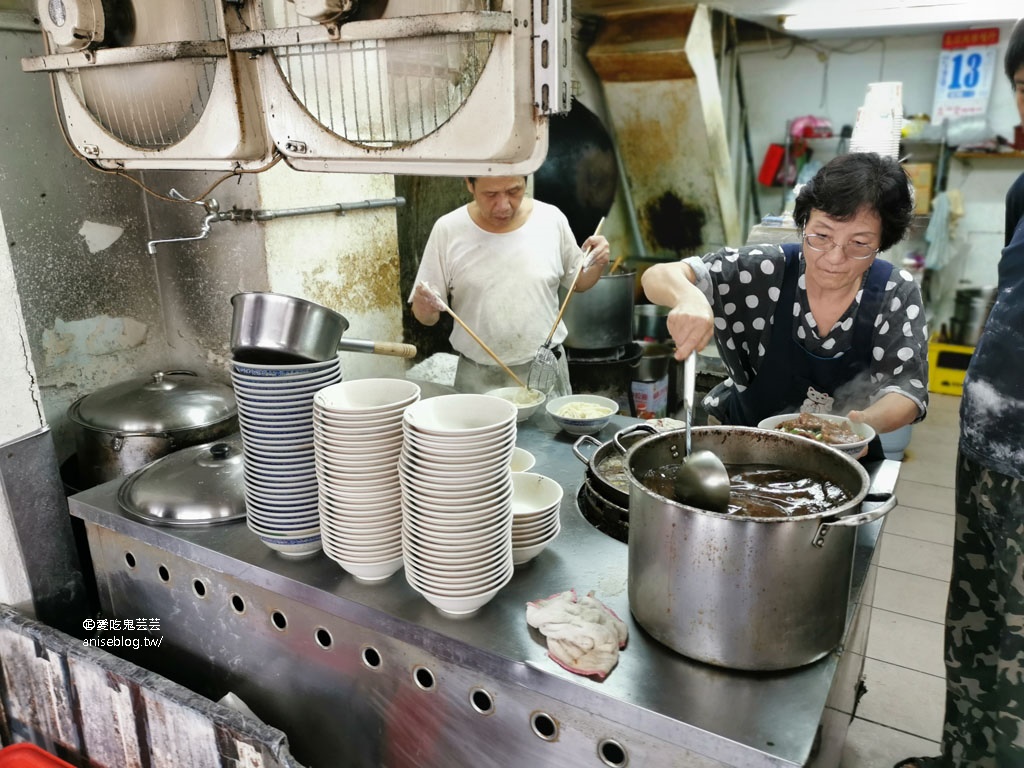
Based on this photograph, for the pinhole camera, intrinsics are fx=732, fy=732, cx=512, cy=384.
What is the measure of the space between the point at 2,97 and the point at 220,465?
1.61 meters

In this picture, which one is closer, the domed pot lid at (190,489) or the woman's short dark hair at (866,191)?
the domed pot lid at (190,489)

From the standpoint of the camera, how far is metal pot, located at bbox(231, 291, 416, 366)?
1685mm

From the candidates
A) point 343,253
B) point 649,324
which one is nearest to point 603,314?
point 649,324

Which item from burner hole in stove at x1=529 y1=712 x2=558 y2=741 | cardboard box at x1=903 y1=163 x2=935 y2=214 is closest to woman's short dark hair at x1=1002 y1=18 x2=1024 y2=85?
burner hole in stove at x1=529 y1=712 x2=558 y2=741

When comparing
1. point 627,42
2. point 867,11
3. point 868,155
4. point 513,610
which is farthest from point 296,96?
point 867,11

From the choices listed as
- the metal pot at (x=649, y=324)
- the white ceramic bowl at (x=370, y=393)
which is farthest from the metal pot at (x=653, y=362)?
the white ceramic bowl at (x=370, y=393)

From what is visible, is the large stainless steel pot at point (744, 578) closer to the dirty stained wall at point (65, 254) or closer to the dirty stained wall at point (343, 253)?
the dirty stained wall at point (343, 253)

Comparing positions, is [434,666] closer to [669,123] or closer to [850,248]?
[850,248]

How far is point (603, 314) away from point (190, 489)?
2968mm

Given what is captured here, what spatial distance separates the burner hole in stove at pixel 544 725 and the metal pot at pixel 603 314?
3.18 metres

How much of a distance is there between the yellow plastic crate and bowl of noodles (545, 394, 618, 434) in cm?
579

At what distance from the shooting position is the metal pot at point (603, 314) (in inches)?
175

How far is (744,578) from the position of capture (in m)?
1.20

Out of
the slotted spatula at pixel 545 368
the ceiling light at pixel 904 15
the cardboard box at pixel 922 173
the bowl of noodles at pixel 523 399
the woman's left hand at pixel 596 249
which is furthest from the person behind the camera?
the cardboard box at pixel 922 173
